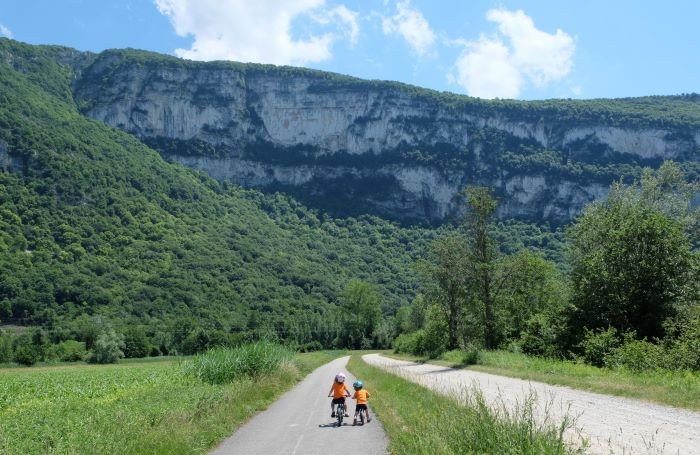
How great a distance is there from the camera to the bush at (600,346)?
2473 cm

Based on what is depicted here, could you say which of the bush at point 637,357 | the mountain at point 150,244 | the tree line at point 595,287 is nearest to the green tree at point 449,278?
the tree line at point 595,287

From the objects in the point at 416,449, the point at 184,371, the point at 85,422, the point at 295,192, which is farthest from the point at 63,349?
the point at 295,192

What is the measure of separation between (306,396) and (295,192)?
552 ft

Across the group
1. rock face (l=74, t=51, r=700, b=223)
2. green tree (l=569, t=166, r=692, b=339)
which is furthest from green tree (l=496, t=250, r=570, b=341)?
rock face (l=74, t=51, r=700, b=223)

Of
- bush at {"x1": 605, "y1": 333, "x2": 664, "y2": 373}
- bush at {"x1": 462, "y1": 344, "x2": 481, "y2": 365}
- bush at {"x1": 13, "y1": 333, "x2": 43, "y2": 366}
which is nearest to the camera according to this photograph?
bush at {"x1": 605, "y1": 333, "x2": 664, "y2": 373}

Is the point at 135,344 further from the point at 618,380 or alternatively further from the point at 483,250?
the point at 618,380

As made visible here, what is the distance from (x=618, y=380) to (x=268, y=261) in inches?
4792

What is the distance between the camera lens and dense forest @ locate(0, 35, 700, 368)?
30422 millimetres

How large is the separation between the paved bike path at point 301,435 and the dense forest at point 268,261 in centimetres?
1384

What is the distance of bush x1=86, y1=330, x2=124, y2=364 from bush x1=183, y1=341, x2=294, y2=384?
2054 inches

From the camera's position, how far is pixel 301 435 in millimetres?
13508

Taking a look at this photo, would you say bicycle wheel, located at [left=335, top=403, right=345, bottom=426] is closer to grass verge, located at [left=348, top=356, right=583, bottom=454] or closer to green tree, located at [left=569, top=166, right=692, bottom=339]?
grass verge, located at [left=348, top=356, right=583, bottom=454]

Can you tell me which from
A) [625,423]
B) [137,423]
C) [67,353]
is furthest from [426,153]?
[137,423]

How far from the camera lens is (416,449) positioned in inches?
350
